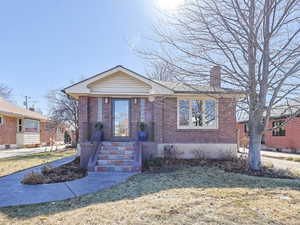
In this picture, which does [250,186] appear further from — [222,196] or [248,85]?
[248,85]

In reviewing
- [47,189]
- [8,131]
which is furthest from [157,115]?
[8,131]

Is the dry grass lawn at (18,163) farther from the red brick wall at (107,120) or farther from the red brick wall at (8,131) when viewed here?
Answer: the red brick wall at (8,131)

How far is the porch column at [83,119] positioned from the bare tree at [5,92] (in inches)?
1350

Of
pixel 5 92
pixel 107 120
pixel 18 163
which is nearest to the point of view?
pixel 18 163

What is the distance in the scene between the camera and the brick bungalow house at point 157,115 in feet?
30.7

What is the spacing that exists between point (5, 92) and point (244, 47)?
40.9 meters

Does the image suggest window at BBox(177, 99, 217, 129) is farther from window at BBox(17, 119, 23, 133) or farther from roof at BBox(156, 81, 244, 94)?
window at BBox(17, 119, 23, 133)

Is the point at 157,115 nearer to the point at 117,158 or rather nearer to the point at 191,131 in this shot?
the point at 191,131

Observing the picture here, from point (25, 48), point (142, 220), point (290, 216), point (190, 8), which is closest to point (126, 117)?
point (190, 8)

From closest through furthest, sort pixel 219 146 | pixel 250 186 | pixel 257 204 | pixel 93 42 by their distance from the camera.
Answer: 1. pixel 257 204
2. pixel 250 186
3. pixel 219 146
4. pixel 93 42

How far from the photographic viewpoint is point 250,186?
17.6 ft

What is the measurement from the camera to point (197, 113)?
9.98 m

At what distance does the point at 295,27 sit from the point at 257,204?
6738 mm

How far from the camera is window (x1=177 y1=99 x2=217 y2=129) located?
9.91 metres
